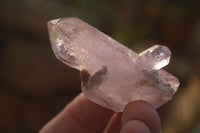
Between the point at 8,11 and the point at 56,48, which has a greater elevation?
the point at 56,48

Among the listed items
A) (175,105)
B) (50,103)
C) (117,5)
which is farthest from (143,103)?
(117,5)

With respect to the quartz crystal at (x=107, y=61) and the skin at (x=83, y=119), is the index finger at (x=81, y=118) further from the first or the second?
the quartz crystal at (x=107, y=61)

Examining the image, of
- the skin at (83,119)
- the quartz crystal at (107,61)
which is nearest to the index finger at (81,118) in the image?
the skin at (83,119)

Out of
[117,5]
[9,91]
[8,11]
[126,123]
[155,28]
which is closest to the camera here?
[126,123]

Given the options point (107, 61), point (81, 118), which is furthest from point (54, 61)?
point (107, 61)

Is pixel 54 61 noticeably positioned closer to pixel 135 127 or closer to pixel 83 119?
pixel 83 119

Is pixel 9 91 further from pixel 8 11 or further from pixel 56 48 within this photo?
pixel 56 48
